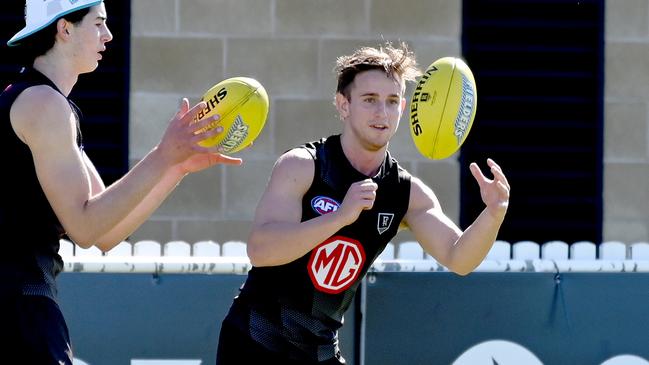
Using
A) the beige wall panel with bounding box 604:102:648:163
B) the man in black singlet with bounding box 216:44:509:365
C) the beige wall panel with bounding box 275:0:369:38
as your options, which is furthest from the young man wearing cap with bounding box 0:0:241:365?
the beige wall panel with bounding box 604:102:648:163

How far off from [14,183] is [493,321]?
3044mm

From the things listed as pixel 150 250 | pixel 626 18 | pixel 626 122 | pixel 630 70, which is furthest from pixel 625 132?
pixel 150 250

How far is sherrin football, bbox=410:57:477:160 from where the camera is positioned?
5418mm

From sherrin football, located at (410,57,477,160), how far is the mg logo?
2.08 ft

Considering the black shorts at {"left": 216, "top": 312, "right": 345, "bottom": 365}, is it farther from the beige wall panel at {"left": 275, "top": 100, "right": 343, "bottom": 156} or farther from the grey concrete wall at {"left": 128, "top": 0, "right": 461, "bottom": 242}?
the beige wall panel at {"left": 275, "top": 100, "right": 343, "bottom": 156}

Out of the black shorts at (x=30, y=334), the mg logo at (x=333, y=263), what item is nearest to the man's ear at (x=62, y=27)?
the black shorts at (x=30, y=334)

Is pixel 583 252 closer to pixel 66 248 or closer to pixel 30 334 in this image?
pixel 66 248

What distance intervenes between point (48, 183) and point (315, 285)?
1493 mm

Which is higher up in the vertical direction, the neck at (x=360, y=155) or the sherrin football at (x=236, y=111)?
the sherrin football at (x=236, y=111)

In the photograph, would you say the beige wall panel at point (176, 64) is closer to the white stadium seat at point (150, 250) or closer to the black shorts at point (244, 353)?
the white stadium seat at point (150, 250)

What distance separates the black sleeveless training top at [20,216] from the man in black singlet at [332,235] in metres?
1.06

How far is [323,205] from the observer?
200 inches

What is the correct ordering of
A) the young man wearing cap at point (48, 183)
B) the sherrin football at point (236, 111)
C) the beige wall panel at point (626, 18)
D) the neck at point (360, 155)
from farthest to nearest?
the beige wall panel at point (626, 18) → the neck at point (360, 155) → the sherrin football at point (236, 111) → the young man wearing cap at point (48, 183)

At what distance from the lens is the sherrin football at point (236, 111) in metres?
5.14
